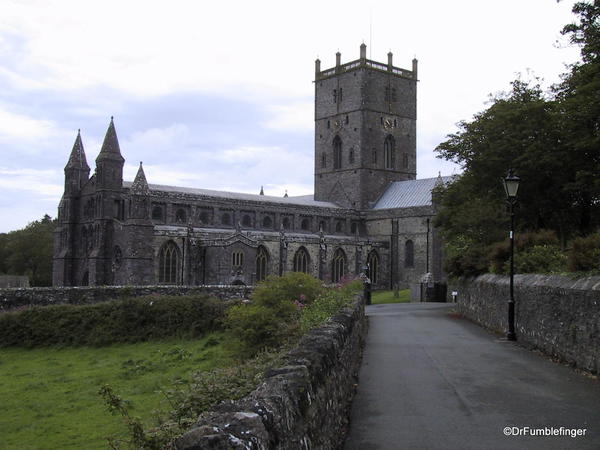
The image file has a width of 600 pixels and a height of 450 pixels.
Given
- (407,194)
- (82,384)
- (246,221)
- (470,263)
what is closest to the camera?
(82,384)

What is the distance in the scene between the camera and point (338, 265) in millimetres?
69562

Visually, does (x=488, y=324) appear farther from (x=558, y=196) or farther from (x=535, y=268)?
(x=558, y=196)

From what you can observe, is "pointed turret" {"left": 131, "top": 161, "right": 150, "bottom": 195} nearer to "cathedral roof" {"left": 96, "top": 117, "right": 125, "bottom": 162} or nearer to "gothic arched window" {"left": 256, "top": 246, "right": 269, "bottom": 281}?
"cathedral roof" {"left": 96, "top": 117, "right": 125, "bottom": 162}

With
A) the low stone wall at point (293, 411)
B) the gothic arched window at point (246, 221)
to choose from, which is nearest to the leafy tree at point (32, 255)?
the gothic arched window at point (246, 221)

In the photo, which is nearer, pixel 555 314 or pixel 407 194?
pixel 555 314

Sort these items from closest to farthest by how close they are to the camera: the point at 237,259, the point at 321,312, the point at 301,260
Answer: the point at 321,312, the point at 237,259, the point at 301,260

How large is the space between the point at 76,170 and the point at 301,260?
23.3 metres

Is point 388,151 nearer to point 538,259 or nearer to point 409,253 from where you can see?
point 409,253

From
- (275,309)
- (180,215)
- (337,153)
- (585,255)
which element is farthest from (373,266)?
(585,255)

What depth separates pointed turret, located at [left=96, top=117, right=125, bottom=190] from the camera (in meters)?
56.8

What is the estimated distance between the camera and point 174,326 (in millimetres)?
31250

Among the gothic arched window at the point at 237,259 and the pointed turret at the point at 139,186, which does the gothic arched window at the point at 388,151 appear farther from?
the pointed turret at the point at 139,186

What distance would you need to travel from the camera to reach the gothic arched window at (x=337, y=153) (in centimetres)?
8188

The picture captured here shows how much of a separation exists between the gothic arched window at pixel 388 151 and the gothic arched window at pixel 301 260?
2073cm
